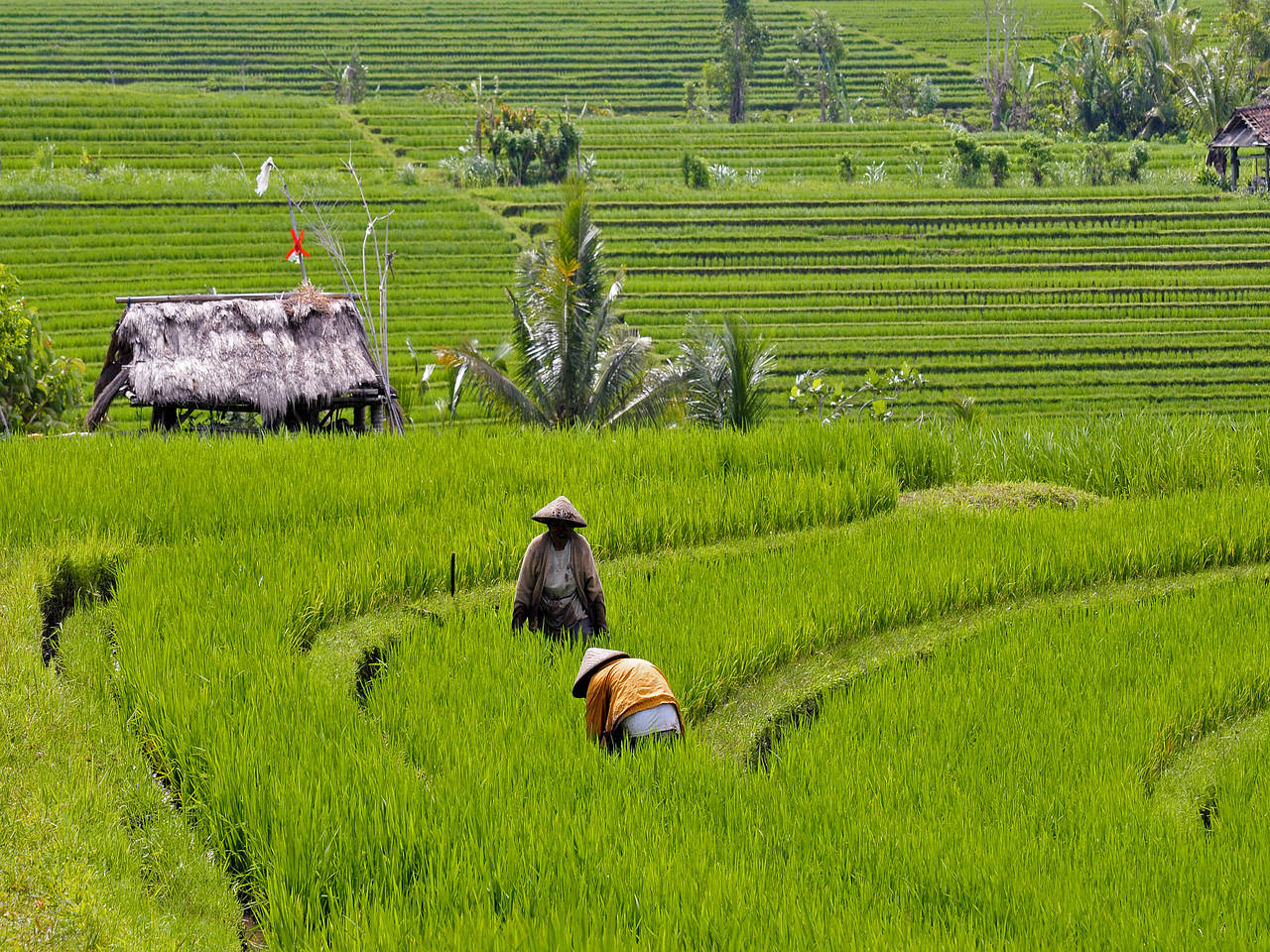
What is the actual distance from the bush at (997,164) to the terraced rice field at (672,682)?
27158 millimetres

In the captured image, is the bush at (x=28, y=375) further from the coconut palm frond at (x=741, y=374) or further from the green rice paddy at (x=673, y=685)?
the coconut palm frond at (x=741, y=374)

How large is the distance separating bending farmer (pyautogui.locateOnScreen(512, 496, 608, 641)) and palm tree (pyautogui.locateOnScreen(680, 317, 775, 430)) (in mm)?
7399

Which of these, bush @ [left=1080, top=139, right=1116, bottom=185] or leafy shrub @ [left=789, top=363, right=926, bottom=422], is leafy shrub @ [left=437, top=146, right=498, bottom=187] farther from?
bush @ [left=1080, top=139, right=1116, bottom=185]

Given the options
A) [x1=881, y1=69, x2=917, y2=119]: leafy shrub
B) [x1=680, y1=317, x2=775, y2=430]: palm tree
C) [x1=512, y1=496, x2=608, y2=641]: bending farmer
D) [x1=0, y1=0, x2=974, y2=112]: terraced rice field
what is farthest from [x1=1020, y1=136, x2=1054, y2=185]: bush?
[x1=512, y1=496, x2=608, y2=641]: bending farmer

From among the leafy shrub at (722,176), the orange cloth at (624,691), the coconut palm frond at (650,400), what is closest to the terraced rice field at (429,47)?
the leafy shrub at (722,176)

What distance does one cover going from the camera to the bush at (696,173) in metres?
36.9

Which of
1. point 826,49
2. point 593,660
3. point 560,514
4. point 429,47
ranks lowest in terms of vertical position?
point 593,660

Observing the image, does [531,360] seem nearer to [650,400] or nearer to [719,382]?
[650,400]

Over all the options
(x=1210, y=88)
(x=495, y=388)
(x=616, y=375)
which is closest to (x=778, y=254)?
(x=616, y=375)

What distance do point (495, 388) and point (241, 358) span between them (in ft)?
8.85

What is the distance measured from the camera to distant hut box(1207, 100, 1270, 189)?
3194 centimetres

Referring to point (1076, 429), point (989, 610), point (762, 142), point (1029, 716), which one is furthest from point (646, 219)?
point (1029, 716)

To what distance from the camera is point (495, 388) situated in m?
14.2

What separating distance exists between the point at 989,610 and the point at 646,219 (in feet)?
84.5
